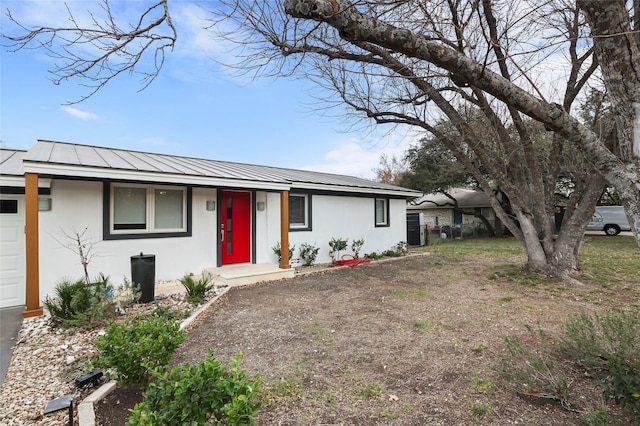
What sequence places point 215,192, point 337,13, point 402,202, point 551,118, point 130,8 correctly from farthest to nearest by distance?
point 402,202, point 215,192, point 130,8, point 551,118, point 337,13

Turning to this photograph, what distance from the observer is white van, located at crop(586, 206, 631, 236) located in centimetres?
1819

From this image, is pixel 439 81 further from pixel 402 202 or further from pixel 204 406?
pixel 204 406

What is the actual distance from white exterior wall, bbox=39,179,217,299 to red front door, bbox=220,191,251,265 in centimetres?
82

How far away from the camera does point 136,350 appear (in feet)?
7.97

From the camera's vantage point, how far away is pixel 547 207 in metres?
8.10

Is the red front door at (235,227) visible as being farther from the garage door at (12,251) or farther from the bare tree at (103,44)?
the bare tree at (103,44)

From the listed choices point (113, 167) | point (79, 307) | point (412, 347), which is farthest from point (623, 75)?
point (113, 167)

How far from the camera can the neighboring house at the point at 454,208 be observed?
21.3 meters

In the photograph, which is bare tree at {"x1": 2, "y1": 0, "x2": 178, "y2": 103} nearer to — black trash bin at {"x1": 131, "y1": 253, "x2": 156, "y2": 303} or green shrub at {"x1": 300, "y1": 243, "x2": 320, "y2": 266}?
black trash bin at {"x1": 131, "y1": 253, "x2": 156, "y2": 303}

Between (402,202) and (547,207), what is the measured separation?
18.0ft

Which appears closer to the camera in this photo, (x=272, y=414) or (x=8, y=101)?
(x=272, y=414)

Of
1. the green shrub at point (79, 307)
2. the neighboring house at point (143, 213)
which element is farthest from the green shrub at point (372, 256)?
the green shrub at point (79, 307)

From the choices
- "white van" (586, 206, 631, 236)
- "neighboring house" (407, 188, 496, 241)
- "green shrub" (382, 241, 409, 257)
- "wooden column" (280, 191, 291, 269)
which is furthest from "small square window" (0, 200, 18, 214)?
"white van" (586, 206, 631, 236)

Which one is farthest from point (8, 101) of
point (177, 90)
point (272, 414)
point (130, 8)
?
point (272, 414)
